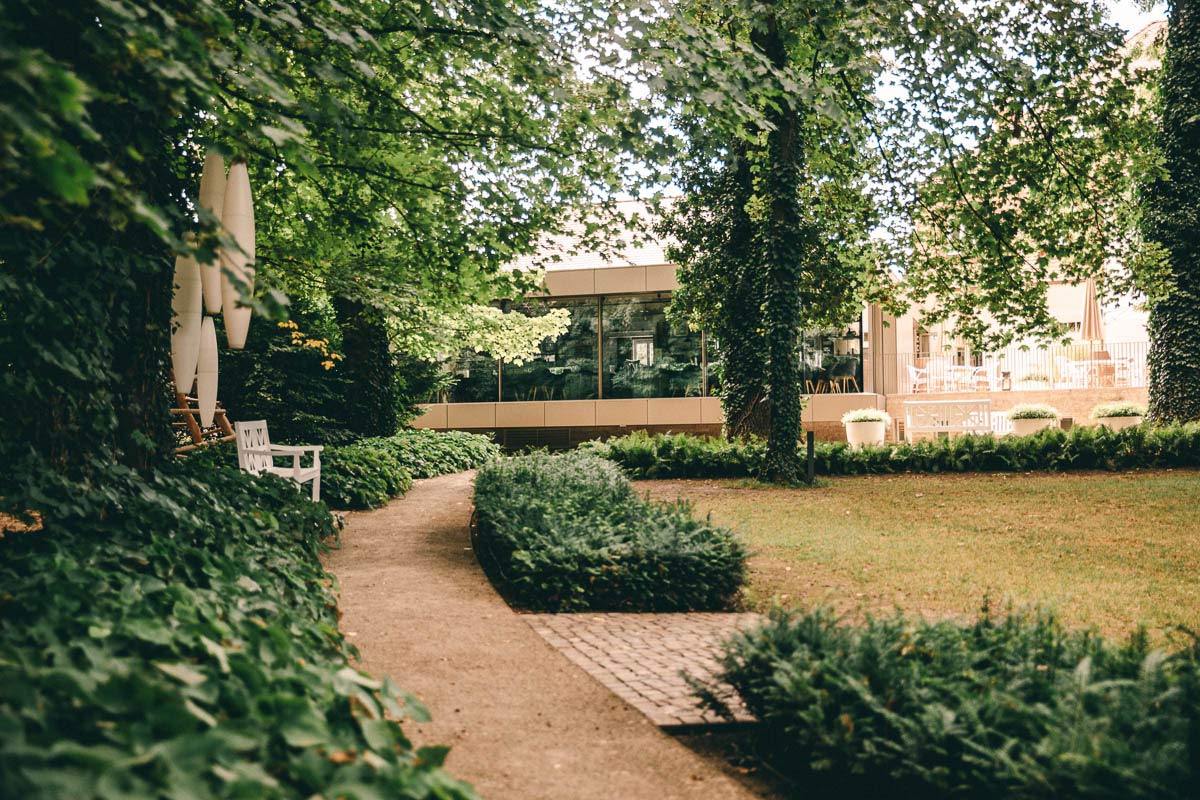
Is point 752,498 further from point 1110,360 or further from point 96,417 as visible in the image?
point 1110,360

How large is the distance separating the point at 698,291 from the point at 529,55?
11.4m

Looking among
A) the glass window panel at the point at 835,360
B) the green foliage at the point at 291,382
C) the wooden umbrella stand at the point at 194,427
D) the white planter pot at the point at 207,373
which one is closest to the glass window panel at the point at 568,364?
the glass window panel at the point at 835,360

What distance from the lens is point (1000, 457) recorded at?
15.1 meters

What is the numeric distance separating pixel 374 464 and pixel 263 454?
2834 millimetres

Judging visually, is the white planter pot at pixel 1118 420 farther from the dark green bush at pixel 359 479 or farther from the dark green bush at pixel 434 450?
the dark green bush at pixel 359 479

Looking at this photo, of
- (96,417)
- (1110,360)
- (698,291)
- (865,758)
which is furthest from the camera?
(1110,360)

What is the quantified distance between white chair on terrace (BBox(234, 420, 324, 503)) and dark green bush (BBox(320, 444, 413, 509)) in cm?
80

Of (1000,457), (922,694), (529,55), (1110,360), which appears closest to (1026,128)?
(529,55)

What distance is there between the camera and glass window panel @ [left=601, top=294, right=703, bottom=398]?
2448 centimetres

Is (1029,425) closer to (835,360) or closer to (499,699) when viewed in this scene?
(835,360)

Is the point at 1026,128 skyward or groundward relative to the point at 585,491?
skyward

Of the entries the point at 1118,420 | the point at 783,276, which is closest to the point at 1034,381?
the point at 1118,420

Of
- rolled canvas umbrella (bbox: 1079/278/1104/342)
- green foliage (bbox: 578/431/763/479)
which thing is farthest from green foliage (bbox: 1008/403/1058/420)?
green foliage (bbox: 578/431/763/479)

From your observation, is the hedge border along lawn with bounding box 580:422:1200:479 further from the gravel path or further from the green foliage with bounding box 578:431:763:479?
the gravel path
